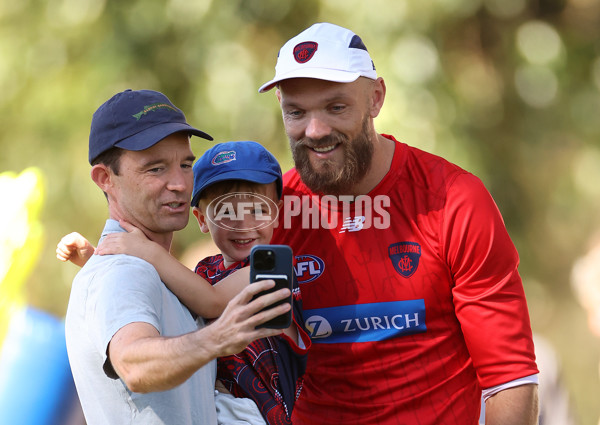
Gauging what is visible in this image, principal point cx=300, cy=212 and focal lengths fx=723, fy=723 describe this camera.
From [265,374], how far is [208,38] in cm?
430

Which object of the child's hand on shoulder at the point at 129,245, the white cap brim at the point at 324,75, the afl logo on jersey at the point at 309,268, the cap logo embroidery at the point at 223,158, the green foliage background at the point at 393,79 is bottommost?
the child's hand on shoulder at the point at 129,245

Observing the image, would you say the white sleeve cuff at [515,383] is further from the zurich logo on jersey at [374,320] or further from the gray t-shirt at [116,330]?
the gray t-shirt at [116,330]

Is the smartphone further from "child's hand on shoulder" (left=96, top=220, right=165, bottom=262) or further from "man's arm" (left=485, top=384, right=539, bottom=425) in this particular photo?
"man's arm" (left=485, top=384, right=539, bottom=425)

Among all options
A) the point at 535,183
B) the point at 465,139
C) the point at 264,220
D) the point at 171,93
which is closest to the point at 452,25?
the point at 465,139

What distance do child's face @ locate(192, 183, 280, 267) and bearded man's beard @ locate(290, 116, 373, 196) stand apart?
0.99ft

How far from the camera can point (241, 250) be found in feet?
8.34

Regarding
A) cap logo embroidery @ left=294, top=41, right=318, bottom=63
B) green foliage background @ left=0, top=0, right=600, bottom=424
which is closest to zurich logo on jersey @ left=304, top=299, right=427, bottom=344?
cap logo embroidery @ left=294, top=41, right=318, bottom=63

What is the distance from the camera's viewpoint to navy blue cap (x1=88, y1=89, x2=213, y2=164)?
2152mm

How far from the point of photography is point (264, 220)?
2602 mm

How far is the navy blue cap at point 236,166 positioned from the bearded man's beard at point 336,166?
25 cm

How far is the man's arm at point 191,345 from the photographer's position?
5.57 ft

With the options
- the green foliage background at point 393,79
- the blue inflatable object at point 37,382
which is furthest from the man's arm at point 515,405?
the green foliage background at point 393,79

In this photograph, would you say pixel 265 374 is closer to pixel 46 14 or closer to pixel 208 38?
pixel 208 38

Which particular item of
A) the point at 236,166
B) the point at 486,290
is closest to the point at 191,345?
the point at 236,166
